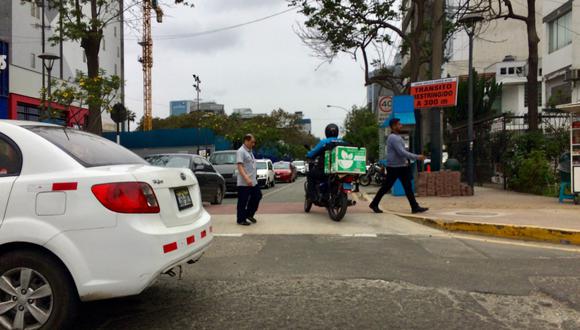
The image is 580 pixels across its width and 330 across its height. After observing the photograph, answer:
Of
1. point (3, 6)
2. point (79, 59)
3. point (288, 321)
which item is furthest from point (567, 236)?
point (79, 59)

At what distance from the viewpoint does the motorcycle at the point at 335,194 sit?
908cm

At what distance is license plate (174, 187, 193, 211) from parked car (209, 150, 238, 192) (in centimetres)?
1306

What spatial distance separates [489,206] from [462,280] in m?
6.23

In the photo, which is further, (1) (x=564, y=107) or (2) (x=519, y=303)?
(1) (x=564, y=107)

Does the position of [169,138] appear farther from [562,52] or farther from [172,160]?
[172,160]

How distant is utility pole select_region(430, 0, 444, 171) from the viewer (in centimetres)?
1438

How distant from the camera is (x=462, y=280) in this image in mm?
5297

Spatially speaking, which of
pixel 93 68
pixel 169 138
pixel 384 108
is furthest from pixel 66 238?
pixel 169 138

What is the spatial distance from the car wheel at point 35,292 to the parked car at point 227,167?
1399 centimetres

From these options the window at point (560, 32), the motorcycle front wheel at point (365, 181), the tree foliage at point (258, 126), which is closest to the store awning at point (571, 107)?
the motorcycle front wheel at point (365, 181)

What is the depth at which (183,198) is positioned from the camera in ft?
14.6

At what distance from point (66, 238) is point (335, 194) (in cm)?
626

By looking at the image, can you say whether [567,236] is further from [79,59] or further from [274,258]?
[79,59]

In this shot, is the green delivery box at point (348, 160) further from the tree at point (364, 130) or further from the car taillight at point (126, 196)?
the tree at point (364, 130)
